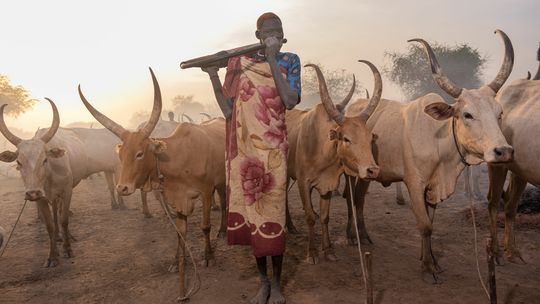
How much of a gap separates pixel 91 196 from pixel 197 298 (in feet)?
25.8

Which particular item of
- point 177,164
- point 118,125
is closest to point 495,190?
point 177,164

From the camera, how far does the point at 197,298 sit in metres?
3.95

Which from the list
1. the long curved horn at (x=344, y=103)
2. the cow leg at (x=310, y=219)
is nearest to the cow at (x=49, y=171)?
the cow leg at (x=310, y=219)

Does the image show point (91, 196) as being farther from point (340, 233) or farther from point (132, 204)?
point (340, 233)

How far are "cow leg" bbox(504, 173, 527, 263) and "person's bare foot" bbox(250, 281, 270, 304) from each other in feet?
10.3

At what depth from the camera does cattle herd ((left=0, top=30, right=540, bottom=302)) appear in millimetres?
3805

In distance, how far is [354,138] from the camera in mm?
3963

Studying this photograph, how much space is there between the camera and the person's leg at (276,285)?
11.9ft

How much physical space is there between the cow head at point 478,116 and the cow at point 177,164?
269 centimetres

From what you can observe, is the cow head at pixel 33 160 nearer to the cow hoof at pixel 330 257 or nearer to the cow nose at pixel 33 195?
the cow nose at pixel 33 195

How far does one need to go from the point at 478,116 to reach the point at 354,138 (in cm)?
117

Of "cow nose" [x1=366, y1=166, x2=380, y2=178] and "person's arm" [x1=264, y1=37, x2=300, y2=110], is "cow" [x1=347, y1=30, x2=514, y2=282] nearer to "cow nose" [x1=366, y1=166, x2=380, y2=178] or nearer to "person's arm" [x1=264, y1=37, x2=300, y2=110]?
"cow nose" [x1=366, y1=166, x2=380, y2=178]

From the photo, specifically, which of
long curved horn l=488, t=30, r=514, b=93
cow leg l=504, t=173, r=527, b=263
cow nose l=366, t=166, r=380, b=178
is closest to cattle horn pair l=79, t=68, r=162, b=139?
cow nose l=366, t=166, r=380, b=178

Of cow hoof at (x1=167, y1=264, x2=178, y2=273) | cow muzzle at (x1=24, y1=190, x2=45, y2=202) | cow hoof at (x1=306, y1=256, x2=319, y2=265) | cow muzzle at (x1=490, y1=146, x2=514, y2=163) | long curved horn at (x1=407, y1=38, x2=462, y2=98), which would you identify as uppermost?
long curved horn at (x1=407, y1=38, x2=462, y2=98)
